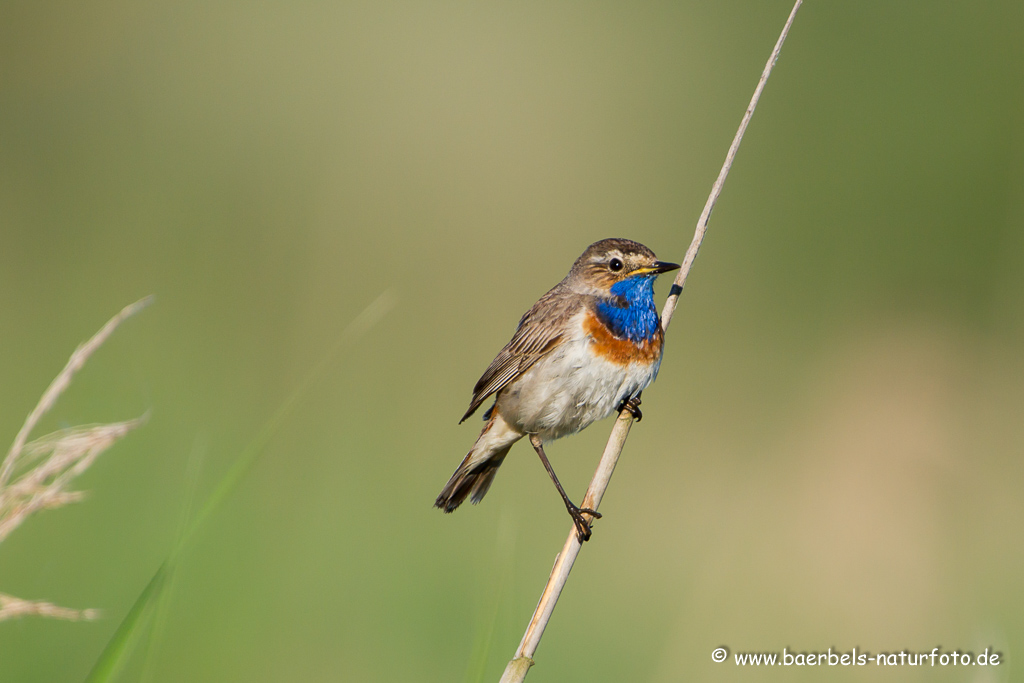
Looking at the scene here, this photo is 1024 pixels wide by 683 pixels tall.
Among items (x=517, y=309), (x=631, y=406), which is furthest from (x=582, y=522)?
(x=517, y=309)

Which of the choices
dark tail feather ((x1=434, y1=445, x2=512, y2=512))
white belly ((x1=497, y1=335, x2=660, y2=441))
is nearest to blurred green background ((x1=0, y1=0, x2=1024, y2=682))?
dark tail feather ((x1=434, y1=445, x2=512, y2=512))

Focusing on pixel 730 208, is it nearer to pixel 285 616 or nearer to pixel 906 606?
pixel 906 606

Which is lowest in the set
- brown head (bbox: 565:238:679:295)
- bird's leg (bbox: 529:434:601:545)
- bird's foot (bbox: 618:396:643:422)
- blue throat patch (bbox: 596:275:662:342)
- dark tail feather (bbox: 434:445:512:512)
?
dark tail feather (bbox: 434:445:512:512)

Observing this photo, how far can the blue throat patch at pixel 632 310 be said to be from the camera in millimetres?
3518

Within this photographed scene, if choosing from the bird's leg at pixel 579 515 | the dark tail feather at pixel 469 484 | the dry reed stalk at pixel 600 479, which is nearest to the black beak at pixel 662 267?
the dry reed stalk at pixel 600 479

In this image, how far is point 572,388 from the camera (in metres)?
3.51

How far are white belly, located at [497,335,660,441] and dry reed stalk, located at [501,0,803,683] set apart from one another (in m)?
0.27

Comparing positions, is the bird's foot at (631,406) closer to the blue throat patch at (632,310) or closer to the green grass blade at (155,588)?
the blue throat patch at (632,310)

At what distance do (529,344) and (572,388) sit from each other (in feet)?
1.00

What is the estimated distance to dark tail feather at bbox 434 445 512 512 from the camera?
12.4 ft

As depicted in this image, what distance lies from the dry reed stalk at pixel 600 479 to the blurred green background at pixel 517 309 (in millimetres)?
1937

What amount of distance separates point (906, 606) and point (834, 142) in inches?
159

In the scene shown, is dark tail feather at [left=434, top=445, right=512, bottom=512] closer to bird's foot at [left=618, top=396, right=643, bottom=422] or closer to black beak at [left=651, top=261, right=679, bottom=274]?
bird's foot at [left=618, top=396, right=643, bottom=422]

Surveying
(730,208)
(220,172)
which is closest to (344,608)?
(220,172)
